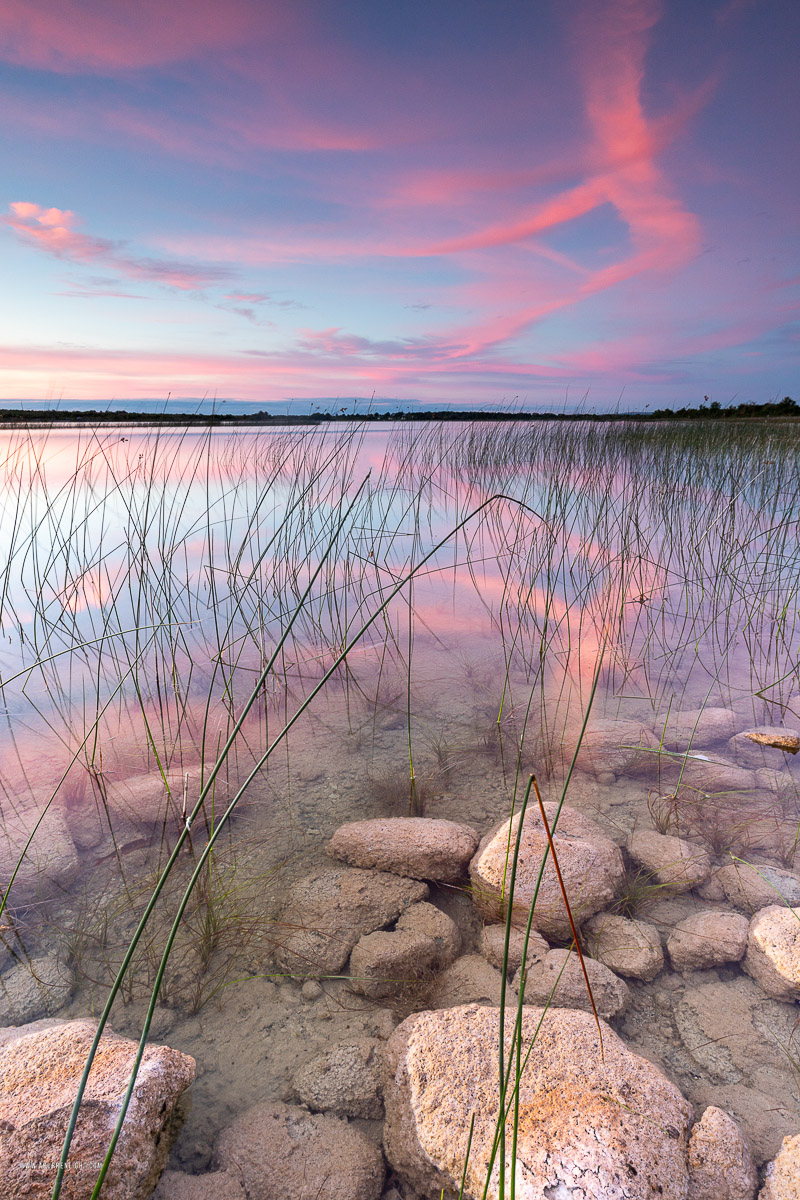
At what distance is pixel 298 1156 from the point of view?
1184mm

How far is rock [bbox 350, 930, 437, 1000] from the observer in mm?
1554

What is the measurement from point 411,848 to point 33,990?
109 centimetres

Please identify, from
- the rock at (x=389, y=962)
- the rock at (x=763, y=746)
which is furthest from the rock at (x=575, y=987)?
the rock at (x=763, y=746)

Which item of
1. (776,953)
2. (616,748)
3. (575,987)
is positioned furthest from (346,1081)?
(616,748)

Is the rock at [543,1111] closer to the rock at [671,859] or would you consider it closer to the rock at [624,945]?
the rock at [624,945]

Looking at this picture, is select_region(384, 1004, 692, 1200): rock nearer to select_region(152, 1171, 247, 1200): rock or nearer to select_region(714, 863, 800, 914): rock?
select_region(152, 1171, 247, 1200): rock

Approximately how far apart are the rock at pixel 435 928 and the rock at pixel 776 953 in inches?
31.6

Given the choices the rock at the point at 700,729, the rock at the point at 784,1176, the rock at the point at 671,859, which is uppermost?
the rock at the point at 700,729

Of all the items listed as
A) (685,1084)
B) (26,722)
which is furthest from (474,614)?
(685,1084)

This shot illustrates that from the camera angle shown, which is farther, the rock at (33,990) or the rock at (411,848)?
the rock at (411,848)

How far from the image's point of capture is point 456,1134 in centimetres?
114

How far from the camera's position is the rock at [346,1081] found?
1.29 metres

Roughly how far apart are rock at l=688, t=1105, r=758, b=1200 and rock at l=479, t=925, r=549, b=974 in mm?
486

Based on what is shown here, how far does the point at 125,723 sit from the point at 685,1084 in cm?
259
